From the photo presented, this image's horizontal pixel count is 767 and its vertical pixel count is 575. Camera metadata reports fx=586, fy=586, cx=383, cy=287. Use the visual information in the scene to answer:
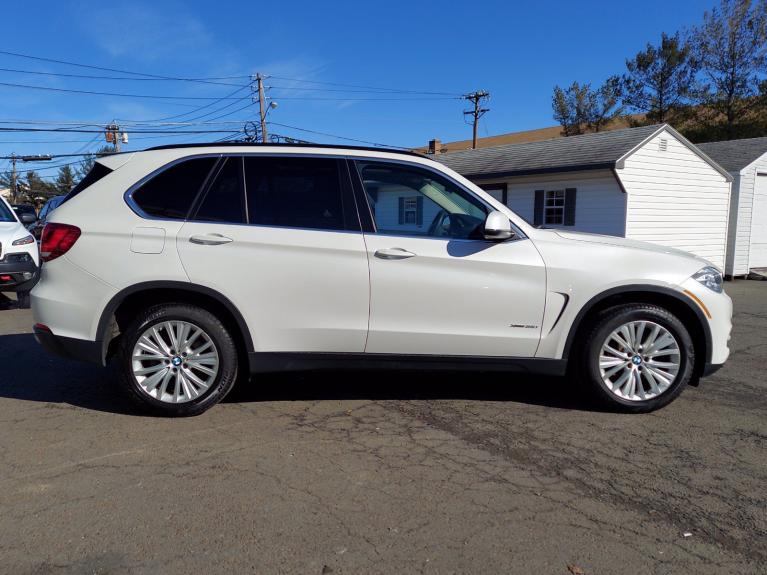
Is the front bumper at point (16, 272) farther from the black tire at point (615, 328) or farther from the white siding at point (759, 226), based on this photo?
the white siding at point (759, 226)

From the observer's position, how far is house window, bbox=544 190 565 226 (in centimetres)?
1560

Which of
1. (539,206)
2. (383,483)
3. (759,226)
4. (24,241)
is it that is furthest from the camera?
(759,226)

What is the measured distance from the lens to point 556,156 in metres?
16.1

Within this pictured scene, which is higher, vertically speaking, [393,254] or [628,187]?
[628,187]

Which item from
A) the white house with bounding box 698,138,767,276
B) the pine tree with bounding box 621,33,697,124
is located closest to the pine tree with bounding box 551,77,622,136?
the pine tree with bounding box 621,33,697,124

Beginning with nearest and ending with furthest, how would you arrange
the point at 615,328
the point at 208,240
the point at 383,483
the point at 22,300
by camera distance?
the point at 383,483, the point at 208,240, the point at 615,328, the point at 22,300

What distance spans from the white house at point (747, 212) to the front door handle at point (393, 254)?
15.6m

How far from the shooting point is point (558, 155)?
52.9 ft

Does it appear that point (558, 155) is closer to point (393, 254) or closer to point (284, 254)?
point (393, 254)

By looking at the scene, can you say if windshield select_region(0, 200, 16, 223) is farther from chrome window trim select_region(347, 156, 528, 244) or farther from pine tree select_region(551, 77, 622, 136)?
pine tree select_region(551, 77, 622, 136)

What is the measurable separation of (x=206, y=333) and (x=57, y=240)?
48.9 inches

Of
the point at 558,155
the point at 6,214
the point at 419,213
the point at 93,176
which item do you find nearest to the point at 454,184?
the point at 419,213

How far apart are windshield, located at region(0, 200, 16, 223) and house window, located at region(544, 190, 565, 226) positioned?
12.3 m

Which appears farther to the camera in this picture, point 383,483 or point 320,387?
point 320,387
